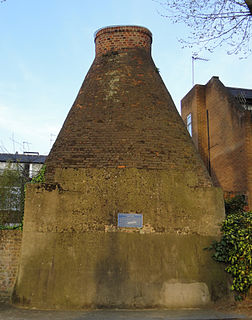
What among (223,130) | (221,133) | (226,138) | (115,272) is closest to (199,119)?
(221,133)

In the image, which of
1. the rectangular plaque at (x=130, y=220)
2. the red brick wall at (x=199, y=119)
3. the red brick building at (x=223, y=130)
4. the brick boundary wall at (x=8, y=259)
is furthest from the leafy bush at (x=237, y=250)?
the red brick wall at (x=199, y=119)

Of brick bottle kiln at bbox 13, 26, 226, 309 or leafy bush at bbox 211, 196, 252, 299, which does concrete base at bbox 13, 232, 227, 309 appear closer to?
brick bottle kiln at bbox 13, 26, 226, 309

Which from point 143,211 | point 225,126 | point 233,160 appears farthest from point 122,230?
point 225,126

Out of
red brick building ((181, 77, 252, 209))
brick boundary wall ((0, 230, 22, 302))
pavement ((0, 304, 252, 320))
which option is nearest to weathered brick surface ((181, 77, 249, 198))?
red brick building ((181, 77, 252, 209))

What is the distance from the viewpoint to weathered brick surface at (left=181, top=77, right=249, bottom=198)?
50.5 feet

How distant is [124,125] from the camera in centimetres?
1139

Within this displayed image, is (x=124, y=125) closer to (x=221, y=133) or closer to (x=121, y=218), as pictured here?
(x=121, y=218)

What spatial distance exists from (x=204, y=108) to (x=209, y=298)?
12.6 m

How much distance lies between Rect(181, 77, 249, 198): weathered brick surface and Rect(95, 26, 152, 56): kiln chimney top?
18.1ft

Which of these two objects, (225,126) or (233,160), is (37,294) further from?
(225,126)

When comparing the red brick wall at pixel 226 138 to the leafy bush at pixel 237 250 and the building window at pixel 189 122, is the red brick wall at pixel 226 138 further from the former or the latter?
the leafy bush at pixel 237 250

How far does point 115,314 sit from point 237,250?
3.64 meters

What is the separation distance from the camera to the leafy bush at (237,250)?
31.1 ft

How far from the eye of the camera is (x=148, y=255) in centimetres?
979
